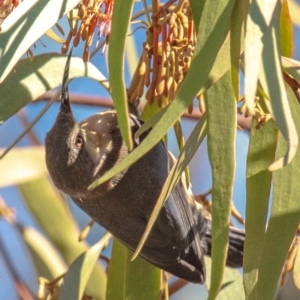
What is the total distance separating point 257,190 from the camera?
45.4 inches

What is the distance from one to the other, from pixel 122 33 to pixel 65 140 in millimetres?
786

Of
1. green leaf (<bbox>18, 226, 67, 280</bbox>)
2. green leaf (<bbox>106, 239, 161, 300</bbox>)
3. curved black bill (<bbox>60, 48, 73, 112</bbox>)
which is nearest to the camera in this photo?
curved black bill (<bbox>60, 48, 73, 112</bbox>)

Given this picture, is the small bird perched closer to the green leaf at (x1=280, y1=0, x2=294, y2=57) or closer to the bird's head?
the bird's head

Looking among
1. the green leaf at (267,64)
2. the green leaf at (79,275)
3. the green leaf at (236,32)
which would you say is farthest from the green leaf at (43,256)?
the green leaf at (267,64)

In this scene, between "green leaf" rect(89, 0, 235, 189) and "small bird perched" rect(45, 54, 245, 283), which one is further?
"small bird perched" rect(45, 54, 245, 283)

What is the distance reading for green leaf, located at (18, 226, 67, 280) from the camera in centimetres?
202

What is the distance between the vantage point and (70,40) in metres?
1.21

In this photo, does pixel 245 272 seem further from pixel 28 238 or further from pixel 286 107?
pixel 28 238

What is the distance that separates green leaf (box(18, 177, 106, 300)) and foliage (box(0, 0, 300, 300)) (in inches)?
20.4

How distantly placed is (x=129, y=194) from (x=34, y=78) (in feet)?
1.74

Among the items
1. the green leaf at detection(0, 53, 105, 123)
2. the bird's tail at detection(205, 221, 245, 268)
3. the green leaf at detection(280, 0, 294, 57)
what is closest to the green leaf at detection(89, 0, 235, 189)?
the green leaf at detection(280, 0, 294, 57)

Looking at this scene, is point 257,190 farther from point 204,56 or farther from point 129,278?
point 129,278

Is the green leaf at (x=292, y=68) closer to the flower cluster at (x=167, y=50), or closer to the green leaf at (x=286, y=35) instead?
the green leaf at (x=286, y=35)

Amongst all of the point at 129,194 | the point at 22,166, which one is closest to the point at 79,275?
the point at 129,194
